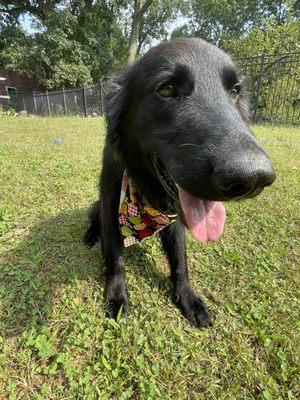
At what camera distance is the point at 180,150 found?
131 cm

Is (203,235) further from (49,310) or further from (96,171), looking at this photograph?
(96,171)

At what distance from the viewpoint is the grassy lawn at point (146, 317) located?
1454 mm

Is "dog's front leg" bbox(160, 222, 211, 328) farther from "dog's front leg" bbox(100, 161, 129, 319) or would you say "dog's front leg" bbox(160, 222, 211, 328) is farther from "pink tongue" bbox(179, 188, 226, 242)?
"pink tongue" bbox(179, 188, 226, 242)

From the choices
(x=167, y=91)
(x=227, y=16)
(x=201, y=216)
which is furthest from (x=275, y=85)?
(x=227, y=16)

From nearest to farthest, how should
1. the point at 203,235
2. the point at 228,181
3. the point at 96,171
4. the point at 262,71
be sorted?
the point at 228,181, the point at 203,235, the point at 96,171, the point at 262,71

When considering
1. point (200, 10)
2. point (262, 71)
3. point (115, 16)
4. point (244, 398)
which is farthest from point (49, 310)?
point (200, 10)

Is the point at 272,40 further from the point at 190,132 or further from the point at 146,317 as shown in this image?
the point at 146,317

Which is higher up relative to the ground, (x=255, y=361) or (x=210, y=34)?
(x=210, y=34)

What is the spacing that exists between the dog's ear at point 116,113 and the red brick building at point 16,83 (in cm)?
2378

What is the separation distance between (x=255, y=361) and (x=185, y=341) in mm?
387

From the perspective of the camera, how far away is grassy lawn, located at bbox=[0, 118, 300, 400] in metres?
1.45

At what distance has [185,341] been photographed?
1.68 metres

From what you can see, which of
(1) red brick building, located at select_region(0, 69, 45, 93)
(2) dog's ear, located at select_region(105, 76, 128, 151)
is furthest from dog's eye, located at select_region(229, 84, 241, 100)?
(1) red brick building, located at select_region(0, 69, 45, 93)

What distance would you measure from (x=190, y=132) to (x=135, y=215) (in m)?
0.74
